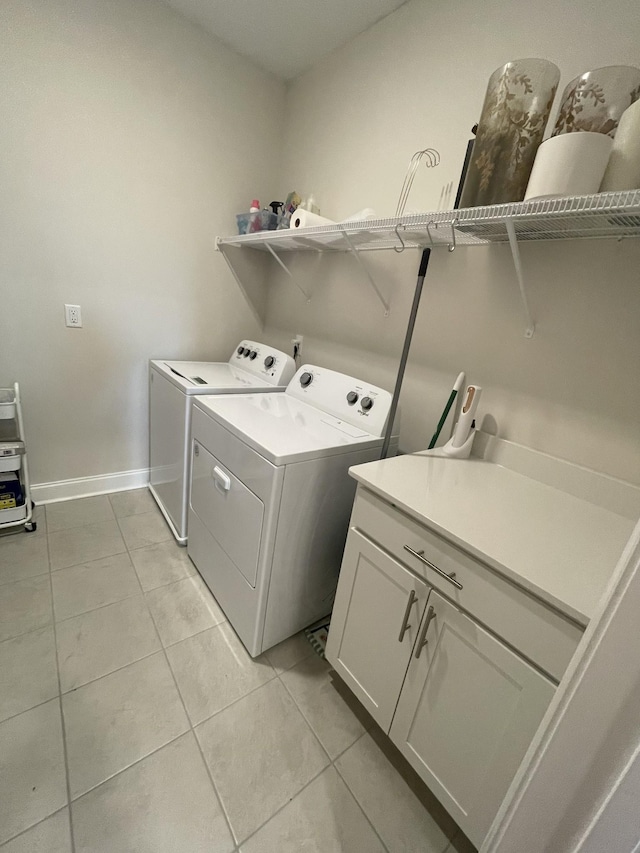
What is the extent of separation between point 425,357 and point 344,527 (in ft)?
2.63

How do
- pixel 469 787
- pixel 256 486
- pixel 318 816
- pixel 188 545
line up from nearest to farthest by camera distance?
→ pixel 469 787 < pixel 318 816 < pixel 256 486 < pixel 188 545

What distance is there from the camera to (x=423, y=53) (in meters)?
1.44

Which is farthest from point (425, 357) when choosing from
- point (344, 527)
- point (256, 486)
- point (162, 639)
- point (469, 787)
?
point (162, 639)

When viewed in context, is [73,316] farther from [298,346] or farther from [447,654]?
[447,654]

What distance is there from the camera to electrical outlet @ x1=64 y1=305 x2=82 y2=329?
1.86 metres

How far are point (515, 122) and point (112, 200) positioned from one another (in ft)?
6.15

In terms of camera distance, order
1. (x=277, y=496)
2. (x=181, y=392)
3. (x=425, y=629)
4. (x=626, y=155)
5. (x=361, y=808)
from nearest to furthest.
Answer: (x=626, y=155) < (x=425, y=629) < (x=361, y=808) < (x=277, y=496) < (x=181, y=392)

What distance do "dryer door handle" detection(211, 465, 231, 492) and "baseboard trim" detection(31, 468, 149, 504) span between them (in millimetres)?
1203

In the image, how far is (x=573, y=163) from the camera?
2.65 ft

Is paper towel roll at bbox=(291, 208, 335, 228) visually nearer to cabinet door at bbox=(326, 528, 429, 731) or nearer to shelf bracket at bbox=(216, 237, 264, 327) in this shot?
shelf bracket at bbox=(216, 237, 264, 327)

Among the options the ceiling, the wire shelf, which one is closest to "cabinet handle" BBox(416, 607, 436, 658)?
the wire shelf

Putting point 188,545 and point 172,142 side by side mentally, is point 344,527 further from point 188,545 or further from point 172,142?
point 172,142

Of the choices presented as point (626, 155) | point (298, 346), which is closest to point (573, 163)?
point (626, 155)

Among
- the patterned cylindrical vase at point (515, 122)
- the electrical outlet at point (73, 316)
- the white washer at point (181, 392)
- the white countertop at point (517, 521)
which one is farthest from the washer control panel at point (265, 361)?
the patterned cylindrical vase at point (515, 122)
